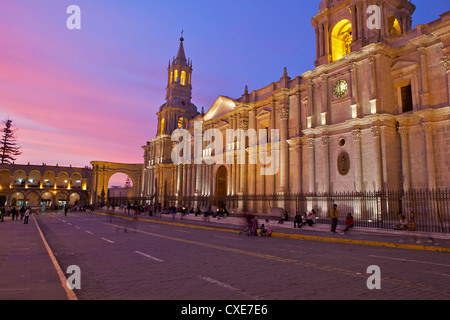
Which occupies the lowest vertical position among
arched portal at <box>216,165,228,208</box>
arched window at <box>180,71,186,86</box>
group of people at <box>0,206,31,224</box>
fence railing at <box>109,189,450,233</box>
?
group of people at <box>0,206,31,224</box>

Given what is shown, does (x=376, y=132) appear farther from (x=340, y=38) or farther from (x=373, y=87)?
(x=340, y=38)

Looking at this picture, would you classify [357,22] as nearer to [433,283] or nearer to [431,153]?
[431,153]

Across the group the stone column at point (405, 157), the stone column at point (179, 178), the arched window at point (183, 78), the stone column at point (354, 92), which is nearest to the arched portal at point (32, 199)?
the stone column at point (179, 178)

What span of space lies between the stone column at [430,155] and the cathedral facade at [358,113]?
65 millimetres

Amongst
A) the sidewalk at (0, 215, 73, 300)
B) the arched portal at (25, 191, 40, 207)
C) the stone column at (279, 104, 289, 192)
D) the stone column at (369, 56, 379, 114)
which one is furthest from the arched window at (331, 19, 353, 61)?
the arched portal at (25, 191, 40, 207)

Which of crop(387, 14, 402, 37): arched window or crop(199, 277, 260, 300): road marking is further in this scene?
crop(387, 14, 402, 37): arched window

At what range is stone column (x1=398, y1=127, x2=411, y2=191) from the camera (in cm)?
2070

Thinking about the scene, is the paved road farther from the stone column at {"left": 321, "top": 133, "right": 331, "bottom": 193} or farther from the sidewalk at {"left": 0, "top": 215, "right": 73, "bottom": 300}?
the stone column at {"left": 321, "top": 133, "right": 331, "bottom": 193}

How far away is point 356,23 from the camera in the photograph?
79.3 feet

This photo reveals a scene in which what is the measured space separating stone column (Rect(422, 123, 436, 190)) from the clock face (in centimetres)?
649

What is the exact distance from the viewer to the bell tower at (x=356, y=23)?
23406mm

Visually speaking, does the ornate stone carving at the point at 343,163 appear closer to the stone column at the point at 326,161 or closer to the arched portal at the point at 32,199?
the stone column at the point at 326,161

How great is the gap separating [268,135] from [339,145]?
10.1m

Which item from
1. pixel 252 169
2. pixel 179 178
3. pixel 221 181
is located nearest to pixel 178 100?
pixel 179 178
